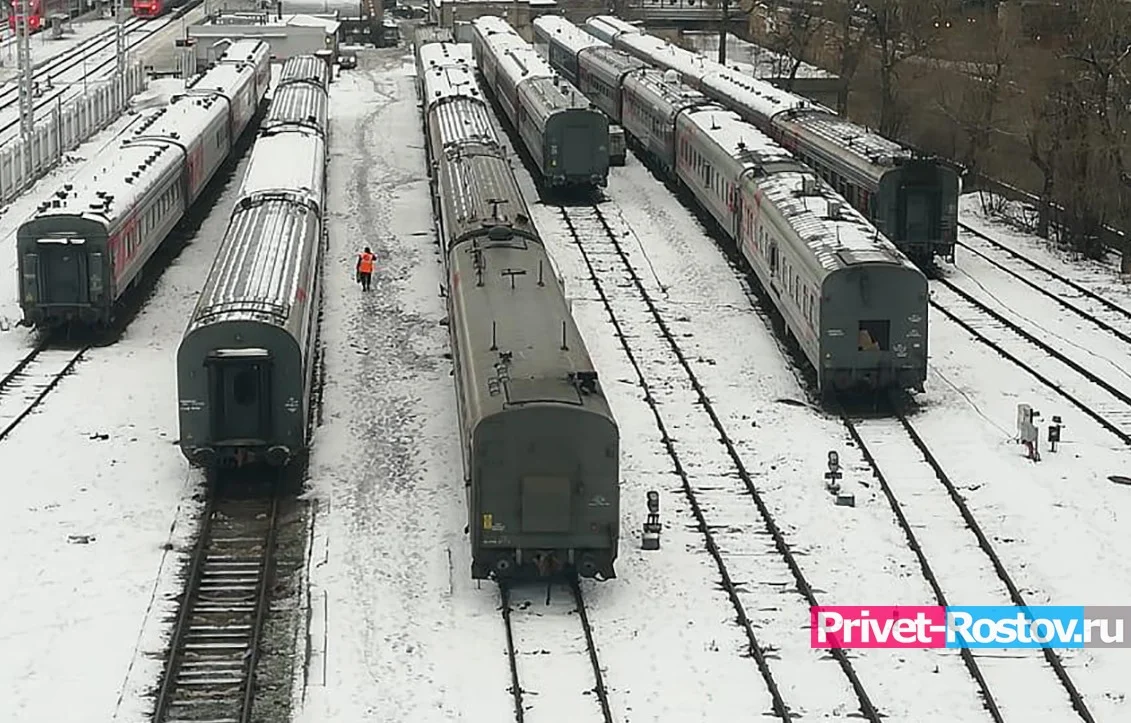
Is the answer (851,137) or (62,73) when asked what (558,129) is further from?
(62,73)

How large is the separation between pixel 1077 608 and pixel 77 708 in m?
11.4

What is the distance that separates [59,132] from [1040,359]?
118 ft

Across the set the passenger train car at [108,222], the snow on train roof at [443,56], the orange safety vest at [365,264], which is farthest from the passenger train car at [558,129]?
the orange safety vest at [365,264]

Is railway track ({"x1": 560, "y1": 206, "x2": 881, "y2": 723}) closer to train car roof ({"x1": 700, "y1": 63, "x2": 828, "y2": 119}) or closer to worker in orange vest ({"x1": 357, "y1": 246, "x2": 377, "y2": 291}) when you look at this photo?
worker in orange vest ({"x1": 357, "y1": 246, "x2": 377, "y2": 291})

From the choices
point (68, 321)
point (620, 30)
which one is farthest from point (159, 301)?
point (620, 30)

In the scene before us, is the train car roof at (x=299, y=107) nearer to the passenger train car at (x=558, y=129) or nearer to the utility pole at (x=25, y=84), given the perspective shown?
the passenger train car at (x=558, y=129)

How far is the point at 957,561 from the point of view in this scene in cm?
2177

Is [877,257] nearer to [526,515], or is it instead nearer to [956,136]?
[526,515]

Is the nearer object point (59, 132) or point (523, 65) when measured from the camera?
point (59, 132)

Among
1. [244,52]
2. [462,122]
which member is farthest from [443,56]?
[462,122]

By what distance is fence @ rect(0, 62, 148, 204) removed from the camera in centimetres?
4994

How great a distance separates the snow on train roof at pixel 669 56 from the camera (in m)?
63.0

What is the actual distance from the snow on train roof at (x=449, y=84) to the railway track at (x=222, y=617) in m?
27.7

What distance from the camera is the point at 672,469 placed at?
25500 mm
